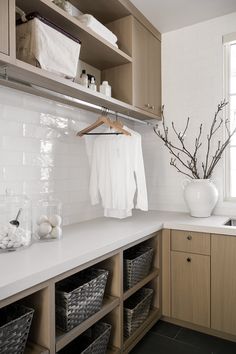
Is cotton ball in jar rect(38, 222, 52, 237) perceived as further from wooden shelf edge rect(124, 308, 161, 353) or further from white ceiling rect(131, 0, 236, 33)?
white ceiling rect(131, 0, 236, 33)

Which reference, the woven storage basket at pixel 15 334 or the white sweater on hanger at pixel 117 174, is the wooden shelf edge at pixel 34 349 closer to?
the woven storage basket at pixel 15 334

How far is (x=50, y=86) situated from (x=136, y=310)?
1.57m

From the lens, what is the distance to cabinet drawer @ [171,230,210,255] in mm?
1979

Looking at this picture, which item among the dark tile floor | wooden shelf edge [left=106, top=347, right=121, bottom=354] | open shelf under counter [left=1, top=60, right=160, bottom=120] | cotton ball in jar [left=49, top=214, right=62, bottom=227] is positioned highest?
open shelf under counter [left=1, top=60, right=160, bottom=120]

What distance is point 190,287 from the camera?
2.05m

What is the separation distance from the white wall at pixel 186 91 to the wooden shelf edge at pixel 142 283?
0.80 meters

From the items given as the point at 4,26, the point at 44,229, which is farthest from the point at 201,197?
the point at 4,26

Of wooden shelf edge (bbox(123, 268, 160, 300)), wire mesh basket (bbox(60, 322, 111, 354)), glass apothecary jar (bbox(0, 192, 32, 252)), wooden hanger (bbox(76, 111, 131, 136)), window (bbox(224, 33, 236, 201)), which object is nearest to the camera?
glass apothecary jar (bbox(0, 192, 32, 252))

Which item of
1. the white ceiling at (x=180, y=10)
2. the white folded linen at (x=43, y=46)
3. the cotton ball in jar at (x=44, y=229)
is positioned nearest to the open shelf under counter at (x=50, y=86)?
the white folded linen at (x=43, y=46)

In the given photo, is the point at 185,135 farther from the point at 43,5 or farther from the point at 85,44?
the point at 43,5

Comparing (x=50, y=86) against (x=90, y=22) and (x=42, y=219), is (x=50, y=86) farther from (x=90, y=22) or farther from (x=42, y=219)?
(x=42, y=219)

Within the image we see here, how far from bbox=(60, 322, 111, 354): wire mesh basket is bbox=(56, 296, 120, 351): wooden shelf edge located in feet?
0.36

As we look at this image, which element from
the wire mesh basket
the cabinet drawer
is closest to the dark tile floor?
the wire mesh basket

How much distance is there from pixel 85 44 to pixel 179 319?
217 cm
